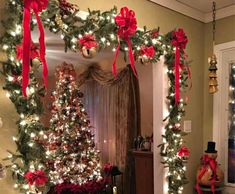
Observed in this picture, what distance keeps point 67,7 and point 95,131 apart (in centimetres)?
350

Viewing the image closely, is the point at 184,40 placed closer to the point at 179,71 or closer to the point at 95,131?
the point at 179,71

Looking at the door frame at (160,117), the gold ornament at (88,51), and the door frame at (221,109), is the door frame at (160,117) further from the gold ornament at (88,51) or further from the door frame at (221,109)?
the gold ornament at (88,51)

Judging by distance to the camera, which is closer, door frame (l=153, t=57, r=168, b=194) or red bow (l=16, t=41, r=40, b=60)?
red bow (l=16, t=41, r=40, b=60)

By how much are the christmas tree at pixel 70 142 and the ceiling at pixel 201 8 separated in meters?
2.10

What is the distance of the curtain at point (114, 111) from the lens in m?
4.52

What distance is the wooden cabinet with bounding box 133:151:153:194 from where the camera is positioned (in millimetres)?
3456

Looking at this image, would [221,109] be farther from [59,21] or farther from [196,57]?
[59,21]

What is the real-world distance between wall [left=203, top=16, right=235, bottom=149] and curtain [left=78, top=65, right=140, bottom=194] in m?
1.37

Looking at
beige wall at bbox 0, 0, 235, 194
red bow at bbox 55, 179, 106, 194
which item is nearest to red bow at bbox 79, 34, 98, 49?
beige wall at bbox 0, 0, 235, 194

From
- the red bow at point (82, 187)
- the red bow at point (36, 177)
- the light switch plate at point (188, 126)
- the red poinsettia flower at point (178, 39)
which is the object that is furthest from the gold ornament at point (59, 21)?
the red bow at point (82, 187)

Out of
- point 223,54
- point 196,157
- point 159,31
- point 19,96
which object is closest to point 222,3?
point 223,54

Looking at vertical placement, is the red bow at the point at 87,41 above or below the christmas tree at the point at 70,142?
above

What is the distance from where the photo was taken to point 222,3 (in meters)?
3.06

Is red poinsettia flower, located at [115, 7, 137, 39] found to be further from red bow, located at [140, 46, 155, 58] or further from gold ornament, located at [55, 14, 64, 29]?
gold ornament, located at [55, 14, 64, 29]
